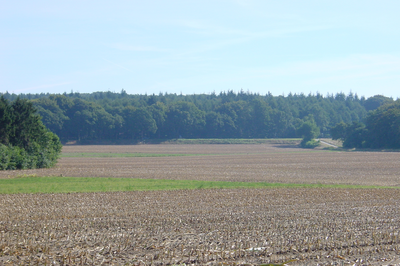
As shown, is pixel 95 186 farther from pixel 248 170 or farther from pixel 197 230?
pixel 248 170

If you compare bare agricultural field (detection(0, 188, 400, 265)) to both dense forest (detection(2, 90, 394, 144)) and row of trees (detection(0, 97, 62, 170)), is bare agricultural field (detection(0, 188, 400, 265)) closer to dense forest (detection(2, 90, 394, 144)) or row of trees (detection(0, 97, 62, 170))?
row of trees (detection(0, 97, 62, 170))

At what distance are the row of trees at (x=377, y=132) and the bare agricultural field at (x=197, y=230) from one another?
282 feet

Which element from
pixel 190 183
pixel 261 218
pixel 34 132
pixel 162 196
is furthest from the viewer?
pixel 34 132

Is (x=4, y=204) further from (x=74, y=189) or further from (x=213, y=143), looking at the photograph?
(x=213, y=143)

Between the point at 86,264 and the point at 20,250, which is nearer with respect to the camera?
the point at 86,264

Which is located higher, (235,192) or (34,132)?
(34,132)

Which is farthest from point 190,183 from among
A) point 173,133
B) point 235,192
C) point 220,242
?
point 173,133

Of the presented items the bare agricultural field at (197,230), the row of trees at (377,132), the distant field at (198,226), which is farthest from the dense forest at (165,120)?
the bare agricultural field at (197,230)

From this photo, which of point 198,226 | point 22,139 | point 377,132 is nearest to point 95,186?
point 198,226

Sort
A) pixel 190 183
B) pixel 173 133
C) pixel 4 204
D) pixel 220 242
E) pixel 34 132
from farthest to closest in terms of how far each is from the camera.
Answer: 1. pixel 173 133
2. pixel 34 132
3. pixel 190 183
4. pixel 4 204
5. pixel 220 242

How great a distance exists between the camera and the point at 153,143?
5468 inches

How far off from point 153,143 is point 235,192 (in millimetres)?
112751

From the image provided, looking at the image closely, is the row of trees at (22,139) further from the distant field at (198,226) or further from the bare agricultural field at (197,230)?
the bare agricultural field at (197,230)

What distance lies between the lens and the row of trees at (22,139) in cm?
4688
